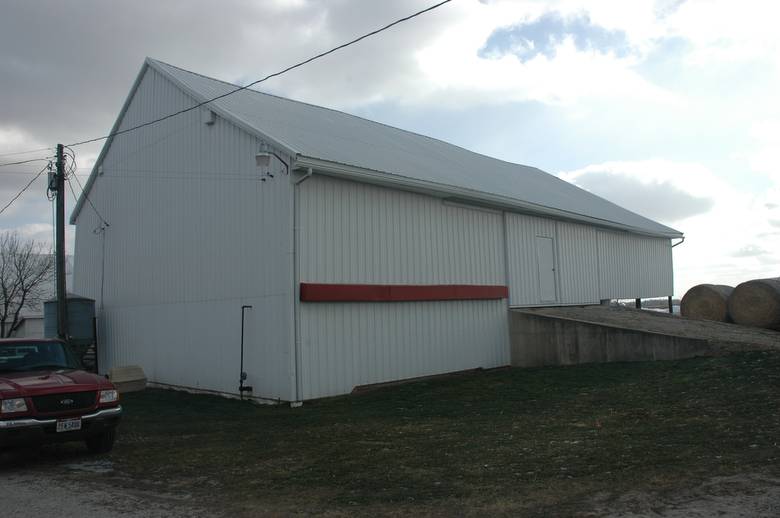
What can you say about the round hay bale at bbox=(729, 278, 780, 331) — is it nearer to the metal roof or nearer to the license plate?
the metal roof

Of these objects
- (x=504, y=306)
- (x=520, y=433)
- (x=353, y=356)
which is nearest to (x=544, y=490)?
(x=520, y=433)

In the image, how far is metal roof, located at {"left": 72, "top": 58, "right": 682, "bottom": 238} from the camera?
48.7 ft

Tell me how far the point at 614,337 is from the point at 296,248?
26.8 ft

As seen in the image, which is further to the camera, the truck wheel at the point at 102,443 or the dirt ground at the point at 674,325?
the dirt ground at the point at 674,325

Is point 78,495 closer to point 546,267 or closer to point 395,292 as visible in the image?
point 395,292

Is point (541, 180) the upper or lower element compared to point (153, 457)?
upper

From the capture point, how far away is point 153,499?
677 centimetres

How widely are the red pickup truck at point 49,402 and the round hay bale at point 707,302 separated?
18.8 m

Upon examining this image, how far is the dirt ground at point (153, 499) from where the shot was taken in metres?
5.46

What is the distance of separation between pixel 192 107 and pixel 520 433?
459 inches

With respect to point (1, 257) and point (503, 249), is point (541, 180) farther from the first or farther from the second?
point (1, 257)

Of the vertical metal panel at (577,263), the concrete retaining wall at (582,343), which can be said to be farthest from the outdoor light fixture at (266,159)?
the vertical metal panel at (577,263)

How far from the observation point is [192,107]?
1659 centimetres

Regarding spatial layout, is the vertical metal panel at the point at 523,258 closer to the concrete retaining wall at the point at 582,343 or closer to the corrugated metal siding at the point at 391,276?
the corrugated metal siding at the point at 391,276
